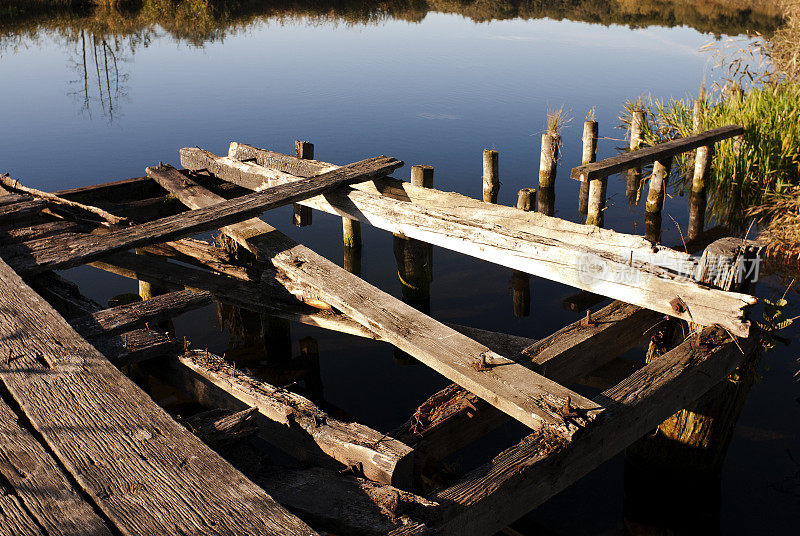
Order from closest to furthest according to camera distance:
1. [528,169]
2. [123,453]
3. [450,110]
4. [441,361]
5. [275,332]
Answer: [123,453] < [441,361] < [275,332] < [528,169] < [450,110]

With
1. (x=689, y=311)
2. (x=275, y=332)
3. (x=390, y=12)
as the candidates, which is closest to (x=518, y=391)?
(x=689, y=311)

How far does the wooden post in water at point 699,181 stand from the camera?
11469 millimetres

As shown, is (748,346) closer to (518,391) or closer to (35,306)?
(518,391)

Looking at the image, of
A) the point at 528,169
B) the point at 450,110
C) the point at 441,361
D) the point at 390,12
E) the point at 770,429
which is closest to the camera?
the point at 441,361

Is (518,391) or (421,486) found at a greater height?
(518,391)

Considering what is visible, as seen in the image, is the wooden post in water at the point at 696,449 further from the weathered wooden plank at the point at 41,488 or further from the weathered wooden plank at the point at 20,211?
the weathered wooden plank at the point at 20,211

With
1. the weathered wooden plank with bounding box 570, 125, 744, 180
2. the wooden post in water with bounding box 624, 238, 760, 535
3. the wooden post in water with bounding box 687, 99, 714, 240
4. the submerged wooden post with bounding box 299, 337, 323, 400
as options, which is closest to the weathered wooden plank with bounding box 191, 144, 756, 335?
the wooden post in water with bounding box 624, 238, 760, 535

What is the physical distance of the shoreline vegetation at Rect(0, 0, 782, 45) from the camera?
28.1 meters

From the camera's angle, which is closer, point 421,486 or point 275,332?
point 421,486

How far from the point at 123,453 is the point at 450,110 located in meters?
18.2

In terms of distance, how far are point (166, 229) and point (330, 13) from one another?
33163 mm

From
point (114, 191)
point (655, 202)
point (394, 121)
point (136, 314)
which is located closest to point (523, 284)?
point (655, 202)

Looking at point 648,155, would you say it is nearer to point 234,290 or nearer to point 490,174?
point 490,174

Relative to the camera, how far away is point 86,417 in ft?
11.3
